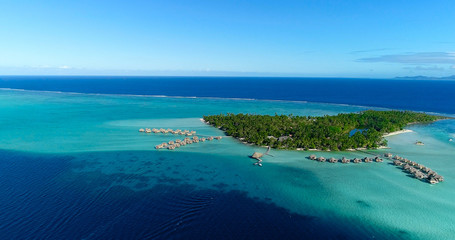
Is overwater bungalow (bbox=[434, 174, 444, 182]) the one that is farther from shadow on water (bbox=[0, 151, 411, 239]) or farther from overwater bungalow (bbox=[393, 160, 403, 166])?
shadow on water (bbox=[0, 151, 411, 239])

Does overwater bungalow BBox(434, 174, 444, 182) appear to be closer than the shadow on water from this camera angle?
No

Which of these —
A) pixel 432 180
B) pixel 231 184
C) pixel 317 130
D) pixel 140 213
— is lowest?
pixel 140 213

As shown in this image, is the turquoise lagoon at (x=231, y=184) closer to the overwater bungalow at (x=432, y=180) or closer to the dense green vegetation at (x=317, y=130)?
the overwater bungalow at (x=432, y=180)

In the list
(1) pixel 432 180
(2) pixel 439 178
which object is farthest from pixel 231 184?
(2) pixel 439 178

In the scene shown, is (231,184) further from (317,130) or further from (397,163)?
(317,130)

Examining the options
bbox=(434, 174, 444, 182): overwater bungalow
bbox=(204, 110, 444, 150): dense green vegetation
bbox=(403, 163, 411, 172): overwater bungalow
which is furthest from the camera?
bbox=(204, 110, 444, 150): dense green vegetation

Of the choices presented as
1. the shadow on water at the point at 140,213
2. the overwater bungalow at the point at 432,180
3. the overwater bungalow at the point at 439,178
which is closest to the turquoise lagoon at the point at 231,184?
the shadow on water at the point at 140,213

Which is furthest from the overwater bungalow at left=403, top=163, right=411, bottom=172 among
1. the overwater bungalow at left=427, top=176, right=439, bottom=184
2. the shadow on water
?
the shadow on water
